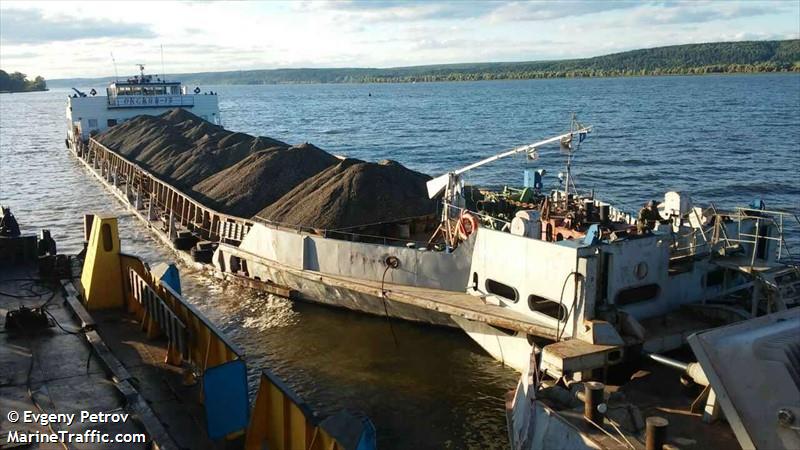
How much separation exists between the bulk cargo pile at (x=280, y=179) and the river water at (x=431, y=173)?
9.15 feet

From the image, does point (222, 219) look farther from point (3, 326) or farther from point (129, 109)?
point (129, 109)

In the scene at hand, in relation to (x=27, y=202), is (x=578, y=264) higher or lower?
higher

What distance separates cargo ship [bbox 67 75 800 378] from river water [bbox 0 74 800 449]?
94cm

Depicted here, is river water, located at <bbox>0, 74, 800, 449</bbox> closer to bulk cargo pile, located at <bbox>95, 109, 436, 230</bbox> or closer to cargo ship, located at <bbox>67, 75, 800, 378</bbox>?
cargo ship, located at <bbox>67, 75, 800, 378</bbox>

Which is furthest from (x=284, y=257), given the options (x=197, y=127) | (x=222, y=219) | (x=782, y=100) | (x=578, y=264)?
(x=782, y=100)

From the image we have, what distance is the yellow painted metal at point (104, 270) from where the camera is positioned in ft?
44.4

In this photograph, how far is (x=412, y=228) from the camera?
21.2 m

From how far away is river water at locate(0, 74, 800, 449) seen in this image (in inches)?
583

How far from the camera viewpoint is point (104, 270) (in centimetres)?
1366

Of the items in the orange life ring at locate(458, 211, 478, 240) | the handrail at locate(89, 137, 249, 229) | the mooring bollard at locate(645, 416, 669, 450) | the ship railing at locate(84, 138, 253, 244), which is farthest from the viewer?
the handrail at locate(89, 137, 249, 229)

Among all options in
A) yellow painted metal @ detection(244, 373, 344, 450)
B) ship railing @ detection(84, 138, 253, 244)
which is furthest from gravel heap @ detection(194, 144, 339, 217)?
yellow painted metal @ detection(244, 373, 344, 450)

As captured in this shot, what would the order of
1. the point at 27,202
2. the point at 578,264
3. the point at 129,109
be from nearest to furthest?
the point at 578,264
the point at 27,202
the point at 129,109

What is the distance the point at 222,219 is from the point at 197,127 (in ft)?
59.8

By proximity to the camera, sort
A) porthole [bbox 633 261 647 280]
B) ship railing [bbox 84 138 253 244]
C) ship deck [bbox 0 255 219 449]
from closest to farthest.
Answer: ship deck [bbox 0 255 219 449], porthole [bbox 633 261 647 280], ship railing [bbox 84 138 253 244]
